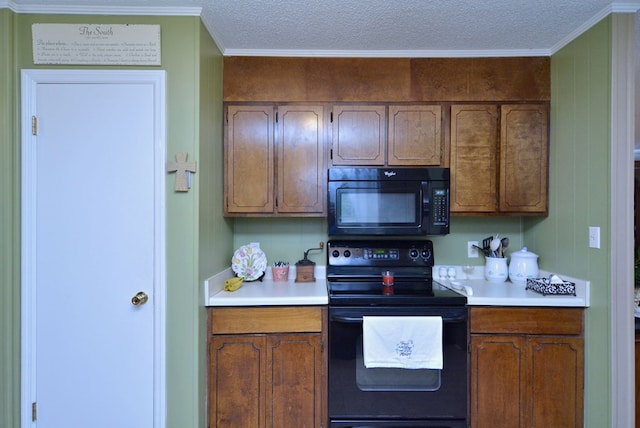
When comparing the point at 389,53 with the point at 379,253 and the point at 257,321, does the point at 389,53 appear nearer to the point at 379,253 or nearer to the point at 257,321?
the point at 379,253

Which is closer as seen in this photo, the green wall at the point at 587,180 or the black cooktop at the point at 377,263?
the green wall at the point at 587,180

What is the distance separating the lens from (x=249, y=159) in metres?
2.02

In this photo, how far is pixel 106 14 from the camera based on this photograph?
1.62 meters

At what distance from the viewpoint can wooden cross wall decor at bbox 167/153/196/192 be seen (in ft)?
5.30

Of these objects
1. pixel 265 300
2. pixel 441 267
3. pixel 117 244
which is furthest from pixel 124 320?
pixel 441 267

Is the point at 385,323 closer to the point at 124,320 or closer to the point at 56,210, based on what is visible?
the point at 124,320

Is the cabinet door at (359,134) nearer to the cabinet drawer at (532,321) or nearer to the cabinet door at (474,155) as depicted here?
the cabinet door at (474,155)

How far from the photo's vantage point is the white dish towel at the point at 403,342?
5.46ft

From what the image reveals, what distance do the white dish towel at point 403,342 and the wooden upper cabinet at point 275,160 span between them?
783 millimetres

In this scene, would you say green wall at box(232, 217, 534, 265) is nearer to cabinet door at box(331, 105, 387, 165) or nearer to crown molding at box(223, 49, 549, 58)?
cabinet door at box(331, 105, 387, 165)

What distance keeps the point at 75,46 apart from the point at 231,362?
1821 millimetres

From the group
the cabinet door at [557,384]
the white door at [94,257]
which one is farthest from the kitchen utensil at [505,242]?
the white door at [94,257]

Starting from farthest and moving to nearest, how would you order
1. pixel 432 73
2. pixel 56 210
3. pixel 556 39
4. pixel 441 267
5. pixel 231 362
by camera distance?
pixel 441 267, pixel 432 73, pixel 556 39, pixel 231 362, pixel 56 210

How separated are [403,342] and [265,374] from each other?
29.9 inches
